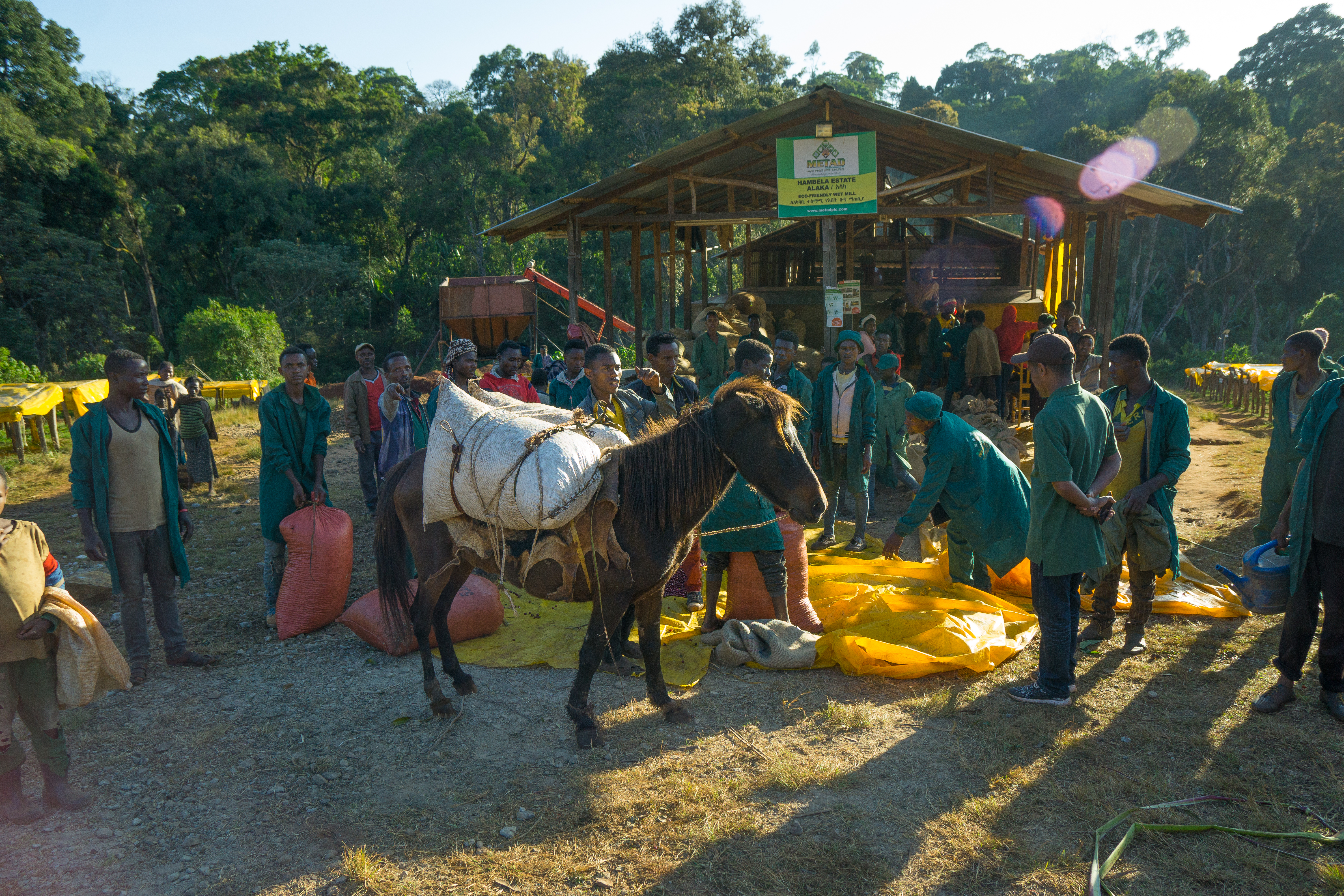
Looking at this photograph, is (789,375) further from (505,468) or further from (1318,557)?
(1318,557)

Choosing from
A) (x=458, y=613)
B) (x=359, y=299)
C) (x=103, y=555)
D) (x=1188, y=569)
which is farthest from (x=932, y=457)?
(x=359, y=299)

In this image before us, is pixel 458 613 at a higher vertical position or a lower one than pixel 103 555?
lower

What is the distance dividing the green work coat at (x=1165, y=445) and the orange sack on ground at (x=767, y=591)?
204 centimetres

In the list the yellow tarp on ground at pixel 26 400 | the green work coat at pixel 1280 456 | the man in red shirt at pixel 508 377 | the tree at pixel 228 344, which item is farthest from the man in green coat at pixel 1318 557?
the tree at pixel 228 344

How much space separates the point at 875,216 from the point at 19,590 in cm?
1242

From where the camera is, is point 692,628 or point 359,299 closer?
point 692,628

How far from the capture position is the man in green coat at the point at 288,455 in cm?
536

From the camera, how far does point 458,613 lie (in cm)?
507

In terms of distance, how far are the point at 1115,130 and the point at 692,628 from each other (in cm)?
3650

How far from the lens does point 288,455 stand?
5387mm

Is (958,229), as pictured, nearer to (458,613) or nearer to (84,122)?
(458,613)

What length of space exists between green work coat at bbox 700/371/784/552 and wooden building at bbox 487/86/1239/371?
254 inches

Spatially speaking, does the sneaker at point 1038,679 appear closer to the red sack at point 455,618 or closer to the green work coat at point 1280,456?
the green work coat at point 1280,456

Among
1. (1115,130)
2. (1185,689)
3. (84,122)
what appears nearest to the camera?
(1185,689)
